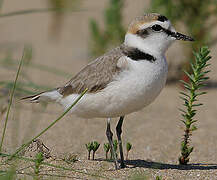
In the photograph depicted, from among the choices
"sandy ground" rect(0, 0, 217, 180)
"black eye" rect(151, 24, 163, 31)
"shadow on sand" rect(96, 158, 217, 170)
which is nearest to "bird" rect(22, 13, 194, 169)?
"black eye" rect(151, 24, 163, 31)

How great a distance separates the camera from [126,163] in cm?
387

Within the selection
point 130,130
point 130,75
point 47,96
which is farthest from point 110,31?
point 130,75

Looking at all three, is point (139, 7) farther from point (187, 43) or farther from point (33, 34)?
point (187, 43)

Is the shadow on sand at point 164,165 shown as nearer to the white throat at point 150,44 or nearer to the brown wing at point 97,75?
the brown wing at point 97,75

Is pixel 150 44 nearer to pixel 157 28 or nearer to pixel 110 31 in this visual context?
pixel 157 28

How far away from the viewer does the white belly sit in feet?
11.1

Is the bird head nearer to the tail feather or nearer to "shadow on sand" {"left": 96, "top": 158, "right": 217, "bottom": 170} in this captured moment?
the tail feather

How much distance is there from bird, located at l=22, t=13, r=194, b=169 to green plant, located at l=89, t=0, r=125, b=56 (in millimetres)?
3268

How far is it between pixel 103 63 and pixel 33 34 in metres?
6.68

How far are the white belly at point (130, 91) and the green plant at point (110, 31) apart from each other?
11.5 ft

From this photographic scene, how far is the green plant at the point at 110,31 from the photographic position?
6914mm

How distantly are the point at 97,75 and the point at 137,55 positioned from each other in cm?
37

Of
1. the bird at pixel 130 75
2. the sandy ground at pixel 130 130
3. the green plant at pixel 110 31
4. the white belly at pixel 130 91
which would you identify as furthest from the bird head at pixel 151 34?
the green plant at pixel 110 31

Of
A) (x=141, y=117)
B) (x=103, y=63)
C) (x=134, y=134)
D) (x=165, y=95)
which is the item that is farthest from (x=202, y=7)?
(x=103, y=63)
